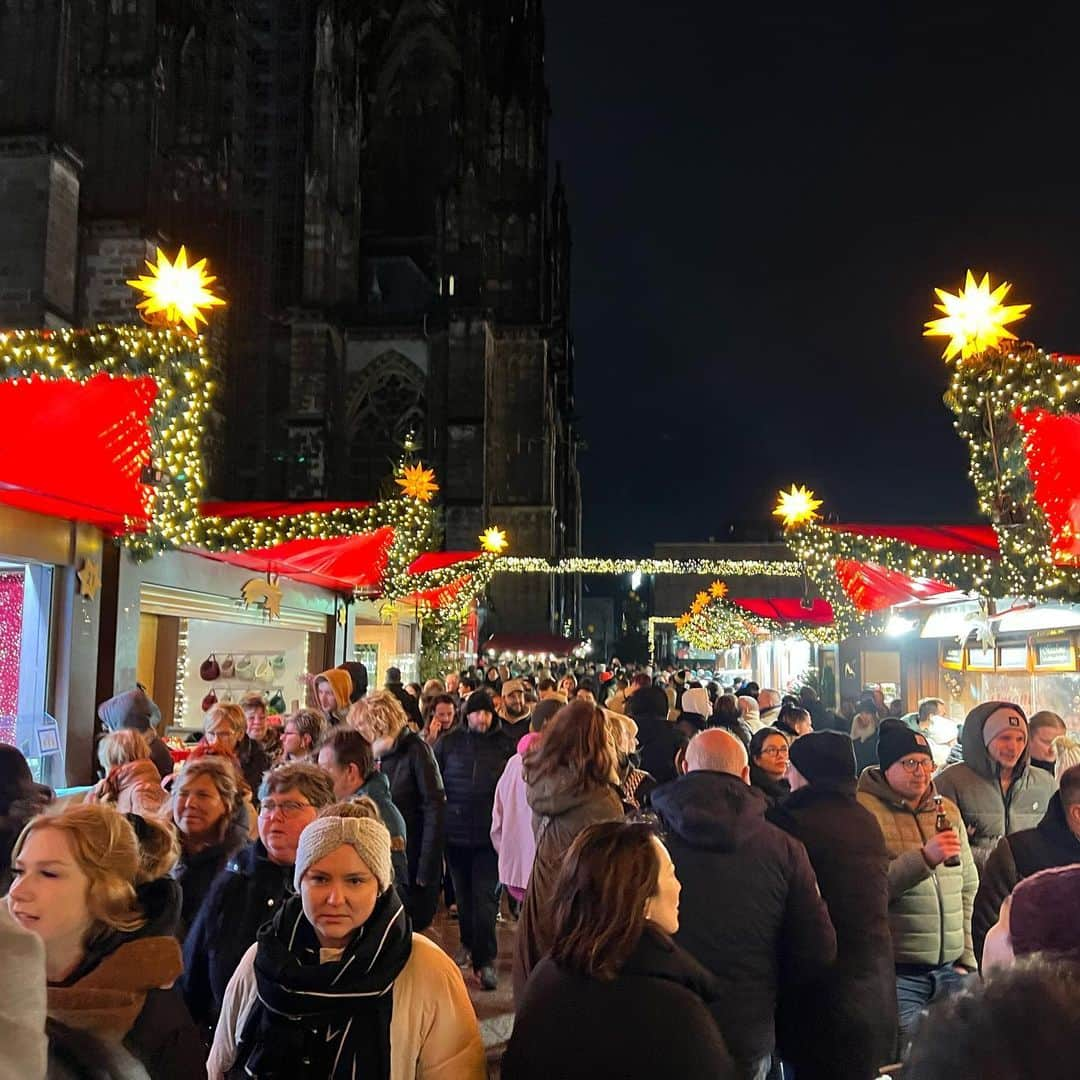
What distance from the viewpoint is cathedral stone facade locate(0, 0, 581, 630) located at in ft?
89.4

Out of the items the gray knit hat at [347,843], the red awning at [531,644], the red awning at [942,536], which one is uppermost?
the red awning at [942,536]

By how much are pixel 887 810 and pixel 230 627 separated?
11418mm

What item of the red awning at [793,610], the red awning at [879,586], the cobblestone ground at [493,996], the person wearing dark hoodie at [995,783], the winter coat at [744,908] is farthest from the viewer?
the red awning at [793,610]

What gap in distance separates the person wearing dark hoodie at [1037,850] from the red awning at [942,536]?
597 centimetres

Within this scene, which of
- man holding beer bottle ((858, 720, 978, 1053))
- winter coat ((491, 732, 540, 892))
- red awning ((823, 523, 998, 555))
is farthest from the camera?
red awning ((823, 523, 998, 555))

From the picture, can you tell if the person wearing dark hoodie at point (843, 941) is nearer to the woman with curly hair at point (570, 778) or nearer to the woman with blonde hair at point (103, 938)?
the woman with curly hair at point (570, 778)

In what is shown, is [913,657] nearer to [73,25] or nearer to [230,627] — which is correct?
[230,627]

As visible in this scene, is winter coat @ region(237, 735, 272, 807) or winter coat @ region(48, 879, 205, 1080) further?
winter coat @ region(237, 735, 272, 807)

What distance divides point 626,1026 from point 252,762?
15.1 feet

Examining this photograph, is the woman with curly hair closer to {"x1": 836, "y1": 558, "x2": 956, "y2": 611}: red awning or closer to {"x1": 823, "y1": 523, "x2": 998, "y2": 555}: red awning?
{"x1": 823, "y1": 523, "x2": 998, "y2": 555}: red awning

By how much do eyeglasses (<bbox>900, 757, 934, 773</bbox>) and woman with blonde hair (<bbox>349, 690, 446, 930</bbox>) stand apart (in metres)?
2.77

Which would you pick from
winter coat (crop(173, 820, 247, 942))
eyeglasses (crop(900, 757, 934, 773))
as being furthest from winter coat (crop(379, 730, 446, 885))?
eyeglasses (crop(900, 757, 934, 773))

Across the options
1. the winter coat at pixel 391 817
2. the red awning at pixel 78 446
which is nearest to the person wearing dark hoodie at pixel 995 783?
the winter coat at pixel 391 817

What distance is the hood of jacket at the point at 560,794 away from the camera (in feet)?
12.8
